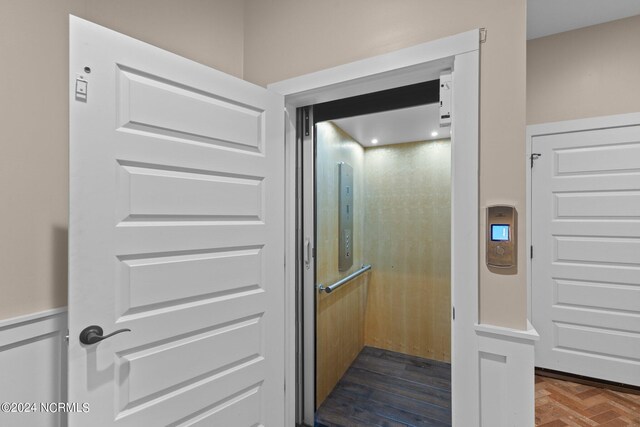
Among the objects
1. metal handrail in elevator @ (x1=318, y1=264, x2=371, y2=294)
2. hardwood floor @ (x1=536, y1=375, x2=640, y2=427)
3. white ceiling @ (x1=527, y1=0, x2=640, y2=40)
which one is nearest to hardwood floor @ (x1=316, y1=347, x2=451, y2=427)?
hardwood floor @ (x1=536, y1=375, x2=640, y2=427)

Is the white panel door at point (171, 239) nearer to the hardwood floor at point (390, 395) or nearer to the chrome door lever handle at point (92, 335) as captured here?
the chrome door lever handle at point (92, 335)

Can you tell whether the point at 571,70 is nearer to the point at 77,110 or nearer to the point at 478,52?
the point at 478,52

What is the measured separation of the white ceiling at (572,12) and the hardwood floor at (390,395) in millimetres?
2933

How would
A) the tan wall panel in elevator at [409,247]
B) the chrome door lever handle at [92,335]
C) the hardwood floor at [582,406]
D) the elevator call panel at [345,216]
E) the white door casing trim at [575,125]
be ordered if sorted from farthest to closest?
the tan wall panel in elevator at [409,247] < the elevator call panel at [345,216] < the white door casing trim at [575,125] < the hardwood floor at [582,406] < the chrome door lever handle at [92,335]

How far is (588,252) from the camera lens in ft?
7.58

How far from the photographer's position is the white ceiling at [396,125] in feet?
7.44

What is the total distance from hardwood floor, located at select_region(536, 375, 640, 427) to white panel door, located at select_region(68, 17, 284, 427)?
1831 millimetres

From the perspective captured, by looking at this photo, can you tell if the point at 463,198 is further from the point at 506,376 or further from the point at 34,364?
the point at 34,364

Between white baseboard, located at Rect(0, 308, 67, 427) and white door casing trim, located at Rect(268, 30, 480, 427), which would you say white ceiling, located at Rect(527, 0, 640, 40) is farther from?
white baseboard, located at Rect(0, 308, 67, 427)

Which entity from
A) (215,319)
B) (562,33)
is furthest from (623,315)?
(215,319)

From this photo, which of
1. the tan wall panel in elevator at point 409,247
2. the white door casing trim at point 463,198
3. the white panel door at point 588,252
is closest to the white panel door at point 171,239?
the white door casing trim at point 463,198

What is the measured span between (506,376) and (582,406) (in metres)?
1.60

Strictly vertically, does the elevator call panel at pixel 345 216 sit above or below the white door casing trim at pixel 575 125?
below

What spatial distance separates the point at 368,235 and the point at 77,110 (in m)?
2.65
